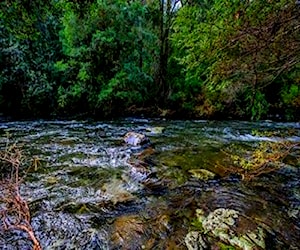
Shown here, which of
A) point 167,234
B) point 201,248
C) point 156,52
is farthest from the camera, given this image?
point 156,52

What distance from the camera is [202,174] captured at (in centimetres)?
552

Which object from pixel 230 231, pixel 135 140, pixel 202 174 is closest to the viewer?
pixel 230 231

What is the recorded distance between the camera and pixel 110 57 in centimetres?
1285

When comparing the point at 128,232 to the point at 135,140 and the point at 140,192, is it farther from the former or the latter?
the point at 135,140

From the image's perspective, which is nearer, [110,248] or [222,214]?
[110,248]

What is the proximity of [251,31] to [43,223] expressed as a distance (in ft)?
11.3

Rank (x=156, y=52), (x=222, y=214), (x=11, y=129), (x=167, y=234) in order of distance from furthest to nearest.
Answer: (x=156, y=52) → (x=11, y=129) → (x=222, y=214) → (x=167, y=234)

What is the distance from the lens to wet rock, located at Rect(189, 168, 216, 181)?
540cm

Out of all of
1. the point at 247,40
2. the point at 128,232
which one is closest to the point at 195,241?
the point at 128,232

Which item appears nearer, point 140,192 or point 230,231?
point 230,231

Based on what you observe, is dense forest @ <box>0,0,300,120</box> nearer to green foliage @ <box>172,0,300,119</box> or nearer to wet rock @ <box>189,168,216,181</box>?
wet rock @ <box>189,168,216,181</box>

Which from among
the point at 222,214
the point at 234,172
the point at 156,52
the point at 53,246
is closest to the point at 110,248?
the point at 53,246

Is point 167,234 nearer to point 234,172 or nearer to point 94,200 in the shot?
point 94,200

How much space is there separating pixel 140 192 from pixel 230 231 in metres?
1.63
